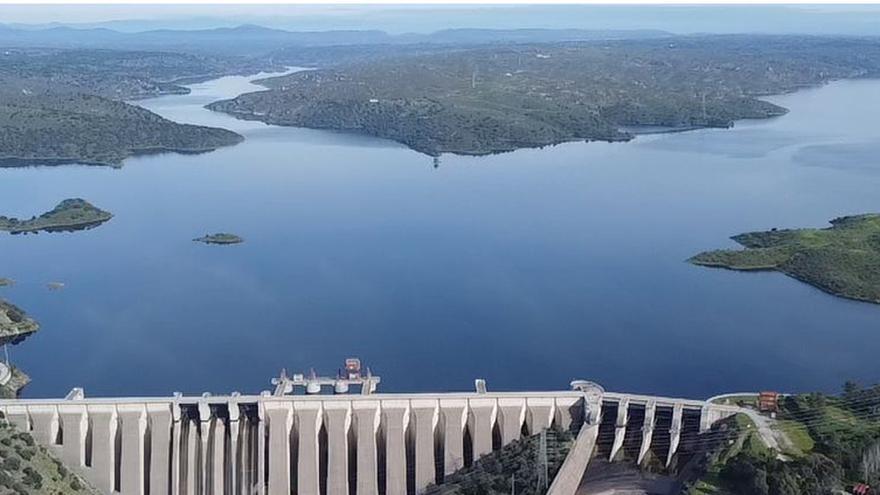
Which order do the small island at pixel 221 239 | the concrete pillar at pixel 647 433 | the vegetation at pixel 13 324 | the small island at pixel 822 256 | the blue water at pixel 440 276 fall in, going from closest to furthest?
the concrete pillar at pixel 647 433, the blue water at pixel 440 276, the vegetation at pixel 13 324, the small island at pixel 822 256, the small island at pixel 221 239

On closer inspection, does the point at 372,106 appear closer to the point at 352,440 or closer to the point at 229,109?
the point at 229,109

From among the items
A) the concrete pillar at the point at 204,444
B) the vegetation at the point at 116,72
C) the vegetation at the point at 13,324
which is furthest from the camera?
the vegetation at the point at 116,72

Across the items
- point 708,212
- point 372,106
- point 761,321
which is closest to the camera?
point 761,321

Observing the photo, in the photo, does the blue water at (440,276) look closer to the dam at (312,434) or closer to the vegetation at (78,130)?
the vegetation at (78,130)

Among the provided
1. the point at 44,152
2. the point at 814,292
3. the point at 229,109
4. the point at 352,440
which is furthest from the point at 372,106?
the point at 352,440

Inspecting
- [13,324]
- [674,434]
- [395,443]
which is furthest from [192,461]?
[13,324]

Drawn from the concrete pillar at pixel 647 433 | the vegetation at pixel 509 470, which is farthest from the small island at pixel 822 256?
the vegetation at pixel 509 470

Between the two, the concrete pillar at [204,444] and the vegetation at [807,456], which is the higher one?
the vegetation at [807,456]

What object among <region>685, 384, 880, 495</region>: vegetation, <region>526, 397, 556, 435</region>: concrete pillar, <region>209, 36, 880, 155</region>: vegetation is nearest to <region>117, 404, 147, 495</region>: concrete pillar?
<region>526, 397, 556, 435</region>: concrete pillar
